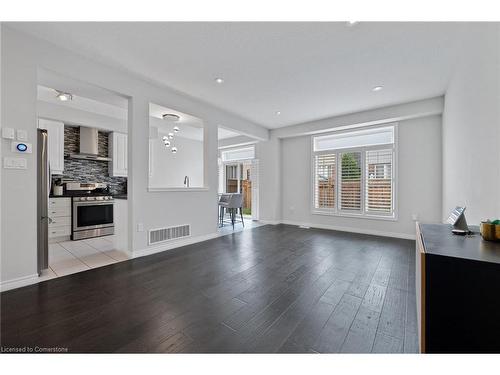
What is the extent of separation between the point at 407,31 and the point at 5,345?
4136 mm

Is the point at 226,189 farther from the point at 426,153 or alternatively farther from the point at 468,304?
the point at 468,304

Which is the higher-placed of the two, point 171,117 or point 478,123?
point 171,117

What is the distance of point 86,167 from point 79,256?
8.42ft

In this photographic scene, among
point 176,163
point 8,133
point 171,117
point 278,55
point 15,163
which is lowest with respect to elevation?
point 15,163

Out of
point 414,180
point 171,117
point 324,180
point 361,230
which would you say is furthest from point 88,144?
point 414,180

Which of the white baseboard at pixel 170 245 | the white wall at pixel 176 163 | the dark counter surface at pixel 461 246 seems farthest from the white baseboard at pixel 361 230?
the white wall at pixel 176 163

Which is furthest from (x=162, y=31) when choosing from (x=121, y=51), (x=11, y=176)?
(x=11, y=176)

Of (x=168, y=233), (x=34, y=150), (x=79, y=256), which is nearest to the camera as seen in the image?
(x=34, y=150)

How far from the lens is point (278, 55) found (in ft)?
8.45

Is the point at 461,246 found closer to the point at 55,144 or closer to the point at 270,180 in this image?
the point at 270,180

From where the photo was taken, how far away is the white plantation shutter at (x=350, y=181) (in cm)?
491

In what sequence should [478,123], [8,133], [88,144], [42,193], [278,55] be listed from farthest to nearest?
[88,144] → [278,55] → [42,193] → [8,133] → [478,123]

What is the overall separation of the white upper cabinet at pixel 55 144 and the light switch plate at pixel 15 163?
94.6 inches

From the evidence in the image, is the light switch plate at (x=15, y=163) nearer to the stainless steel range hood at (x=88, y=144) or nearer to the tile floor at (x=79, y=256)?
the tile floor at (x=79, y=256)
